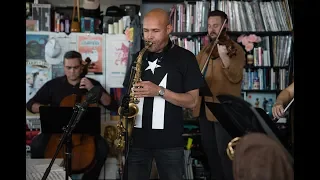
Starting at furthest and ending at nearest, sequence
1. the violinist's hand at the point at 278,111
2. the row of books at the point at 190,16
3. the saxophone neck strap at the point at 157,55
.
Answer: the row of books at the point at 190,16
the saxophone neck strap at the point at 157,55
the violinist's hand at the point at 278,111

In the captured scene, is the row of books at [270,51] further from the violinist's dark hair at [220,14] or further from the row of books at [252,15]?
the violinist's dark hair at [220,14]

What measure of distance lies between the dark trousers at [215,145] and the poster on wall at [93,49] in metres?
1.29

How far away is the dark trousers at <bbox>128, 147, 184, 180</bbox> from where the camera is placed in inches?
88.5

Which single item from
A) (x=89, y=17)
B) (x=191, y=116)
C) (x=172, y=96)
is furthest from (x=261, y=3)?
(x=89, y=17)

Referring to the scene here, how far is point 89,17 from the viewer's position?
3258mm

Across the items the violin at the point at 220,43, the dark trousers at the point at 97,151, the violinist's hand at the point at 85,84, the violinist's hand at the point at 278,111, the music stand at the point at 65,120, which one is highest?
the violin at the point at 220,43

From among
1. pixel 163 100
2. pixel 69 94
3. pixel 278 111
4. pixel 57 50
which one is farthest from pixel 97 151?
pixel 278 111

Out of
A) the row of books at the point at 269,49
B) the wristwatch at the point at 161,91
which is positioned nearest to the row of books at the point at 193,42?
the row of books at the point at 269,49

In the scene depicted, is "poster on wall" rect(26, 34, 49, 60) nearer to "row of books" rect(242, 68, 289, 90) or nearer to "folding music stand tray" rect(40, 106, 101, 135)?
"folding music stand tray" rect(40, 106, 101, 135)

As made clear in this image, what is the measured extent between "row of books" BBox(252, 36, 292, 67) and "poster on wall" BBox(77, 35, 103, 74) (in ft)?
4.00

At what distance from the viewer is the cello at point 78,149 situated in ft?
10.3

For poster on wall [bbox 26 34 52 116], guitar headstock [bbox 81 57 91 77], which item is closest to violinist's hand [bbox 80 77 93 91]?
guitar headstock [bbox 81 57 91 77]

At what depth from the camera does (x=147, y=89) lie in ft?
6.97

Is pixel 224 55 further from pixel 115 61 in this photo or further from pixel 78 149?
pixel 115 61
